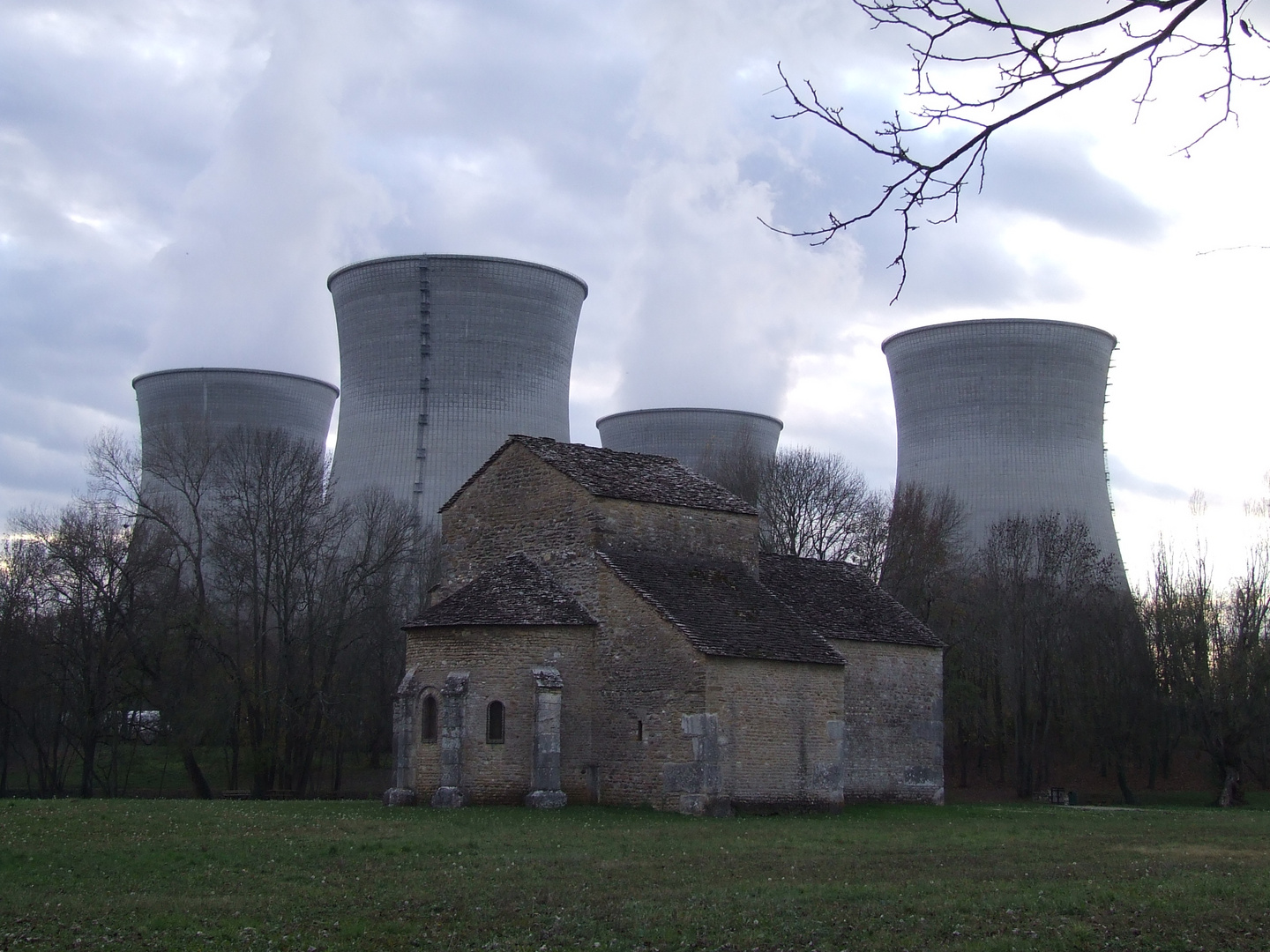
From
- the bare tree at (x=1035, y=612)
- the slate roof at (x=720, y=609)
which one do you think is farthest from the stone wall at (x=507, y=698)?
the bare tree at (x=1035, y=612)

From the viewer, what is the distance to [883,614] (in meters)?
30.2

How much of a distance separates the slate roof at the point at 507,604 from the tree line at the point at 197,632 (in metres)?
10.9

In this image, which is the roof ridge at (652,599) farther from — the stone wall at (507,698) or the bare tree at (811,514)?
→ the bare tree at (811,514)

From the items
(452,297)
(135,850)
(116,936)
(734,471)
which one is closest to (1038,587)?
(734,471)

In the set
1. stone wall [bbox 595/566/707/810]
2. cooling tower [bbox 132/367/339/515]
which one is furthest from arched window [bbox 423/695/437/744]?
cooling tower [bbox 132/367/339/515]

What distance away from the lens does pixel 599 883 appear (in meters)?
13.2

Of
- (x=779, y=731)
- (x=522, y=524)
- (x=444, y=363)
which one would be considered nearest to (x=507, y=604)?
(x=522, y=524)

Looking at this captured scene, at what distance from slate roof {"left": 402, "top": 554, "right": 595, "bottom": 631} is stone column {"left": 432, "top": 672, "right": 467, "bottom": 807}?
1.20 metres

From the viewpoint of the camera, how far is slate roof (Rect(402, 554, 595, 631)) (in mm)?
24344

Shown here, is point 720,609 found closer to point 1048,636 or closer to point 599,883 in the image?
point 599,883

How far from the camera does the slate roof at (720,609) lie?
2377 cm

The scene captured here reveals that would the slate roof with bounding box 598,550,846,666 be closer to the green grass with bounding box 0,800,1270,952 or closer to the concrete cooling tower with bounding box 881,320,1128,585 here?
the green grass with bounding box 0,800,1270,952

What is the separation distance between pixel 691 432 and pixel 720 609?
33138mm

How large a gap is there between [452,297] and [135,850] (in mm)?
29098
